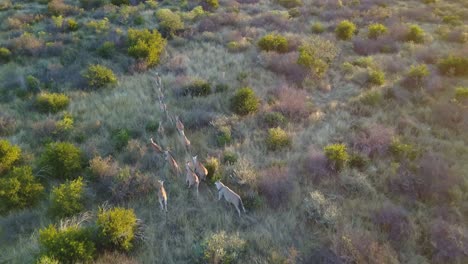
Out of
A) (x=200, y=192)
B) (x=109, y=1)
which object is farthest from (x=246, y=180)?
Answer: (x=109, y=1)

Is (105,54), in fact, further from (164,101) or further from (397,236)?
(397,236)

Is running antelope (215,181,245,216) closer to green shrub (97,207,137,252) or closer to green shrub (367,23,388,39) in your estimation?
green shrub (97,207,137,252)

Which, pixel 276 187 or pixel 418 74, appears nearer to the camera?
pixel 276 187

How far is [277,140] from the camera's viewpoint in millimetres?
9148

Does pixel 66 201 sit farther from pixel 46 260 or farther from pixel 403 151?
pixel 403 151

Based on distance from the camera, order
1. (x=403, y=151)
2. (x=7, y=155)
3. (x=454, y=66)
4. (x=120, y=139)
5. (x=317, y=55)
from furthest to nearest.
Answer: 1. (x=317, y=55)
2. (x=454, y=66)
3. (x=120, y=139)
4. (x=403, y=151)
5. (x=7, y=155)

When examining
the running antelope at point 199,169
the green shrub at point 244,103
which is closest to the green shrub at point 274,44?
the green shrub at point 244,103

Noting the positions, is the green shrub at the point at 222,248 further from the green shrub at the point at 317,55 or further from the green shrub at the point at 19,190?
the green shrub at the point at 317,55

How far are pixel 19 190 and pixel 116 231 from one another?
2.59 metres

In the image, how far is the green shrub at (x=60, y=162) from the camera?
8.23 metres

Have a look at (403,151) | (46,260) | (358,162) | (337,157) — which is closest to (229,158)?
(337,157)

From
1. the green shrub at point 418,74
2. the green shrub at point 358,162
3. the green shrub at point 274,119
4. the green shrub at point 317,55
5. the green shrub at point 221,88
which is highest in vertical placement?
the green shrub at point 317,55

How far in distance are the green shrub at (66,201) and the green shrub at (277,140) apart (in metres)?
4.35

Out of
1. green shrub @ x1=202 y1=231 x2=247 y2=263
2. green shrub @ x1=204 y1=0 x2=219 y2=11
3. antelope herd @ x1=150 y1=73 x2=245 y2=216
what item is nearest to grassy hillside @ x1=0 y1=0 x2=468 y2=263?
green shrub @ x1=202 y1=231 x2=247 y2=263
